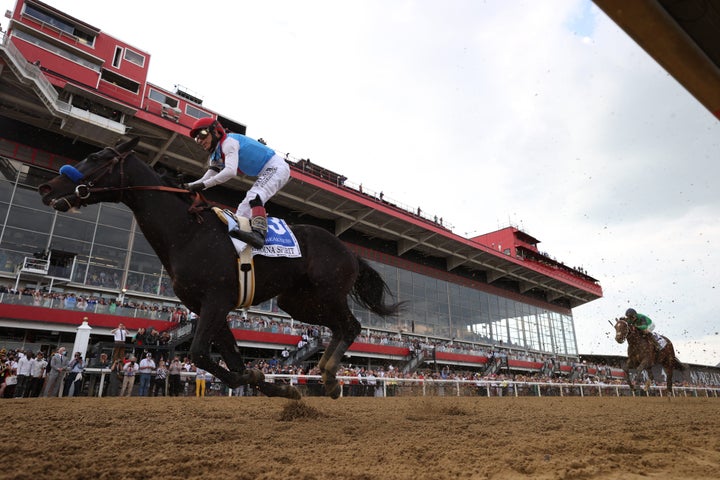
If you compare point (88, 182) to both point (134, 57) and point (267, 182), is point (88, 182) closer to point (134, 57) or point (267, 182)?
point (267, 182)

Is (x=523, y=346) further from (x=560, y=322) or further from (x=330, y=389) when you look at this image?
(x=330, y=389)

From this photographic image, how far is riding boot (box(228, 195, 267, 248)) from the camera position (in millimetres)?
4088

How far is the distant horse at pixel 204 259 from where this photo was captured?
151 inches

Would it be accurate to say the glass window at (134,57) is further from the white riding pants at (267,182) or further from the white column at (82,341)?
the white riding pants at (267,182)

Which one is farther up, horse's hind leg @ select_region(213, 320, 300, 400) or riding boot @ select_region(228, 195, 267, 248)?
riding boot @ select_region(228, 195, 267, 248)

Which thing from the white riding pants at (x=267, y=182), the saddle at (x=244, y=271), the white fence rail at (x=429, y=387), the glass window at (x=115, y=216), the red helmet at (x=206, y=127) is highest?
the glass window at (x=115, y=216)

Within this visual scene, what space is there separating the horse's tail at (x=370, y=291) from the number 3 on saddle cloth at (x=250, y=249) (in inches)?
52.0

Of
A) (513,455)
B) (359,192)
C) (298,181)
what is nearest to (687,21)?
(513,455)

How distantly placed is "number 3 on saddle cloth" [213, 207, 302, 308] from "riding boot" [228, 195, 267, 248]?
0.06 m

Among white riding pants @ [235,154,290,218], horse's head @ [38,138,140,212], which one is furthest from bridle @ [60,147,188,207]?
white riding pants @ [235,154,290,218]

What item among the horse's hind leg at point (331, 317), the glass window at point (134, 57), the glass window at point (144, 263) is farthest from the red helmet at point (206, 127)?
the glass window at point (134, 57)

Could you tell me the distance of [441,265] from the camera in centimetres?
4178

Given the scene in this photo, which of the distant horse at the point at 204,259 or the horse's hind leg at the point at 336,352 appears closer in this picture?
the distant horse at the point at 204,259

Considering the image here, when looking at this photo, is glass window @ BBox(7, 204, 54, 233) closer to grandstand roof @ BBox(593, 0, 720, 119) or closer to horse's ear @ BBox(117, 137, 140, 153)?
horse's ear @ BBox(117, 137, 140, 153)
